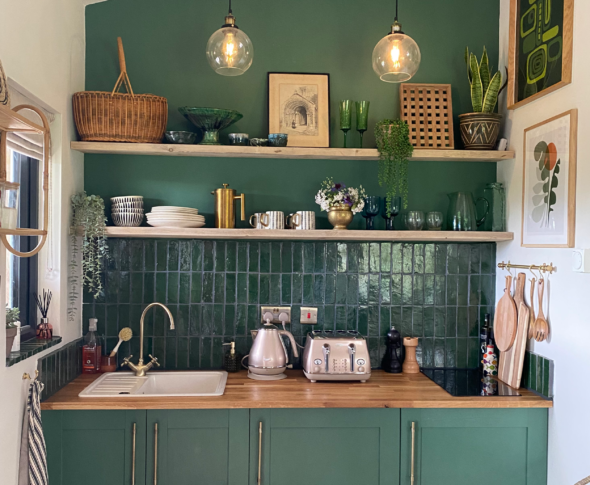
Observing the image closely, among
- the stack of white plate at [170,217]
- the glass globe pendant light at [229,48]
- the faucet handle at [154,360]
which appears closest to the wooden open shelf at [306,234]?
the stack of white plate at [170,217]

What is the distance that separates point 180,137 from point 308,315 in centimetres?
110

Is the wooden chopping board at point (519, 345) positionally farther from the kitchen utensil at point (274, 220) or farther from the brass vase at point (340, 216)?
the kitchen utensil at point (274, 220)

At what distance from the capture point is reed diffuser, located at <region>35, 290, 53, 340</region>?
2314 mm

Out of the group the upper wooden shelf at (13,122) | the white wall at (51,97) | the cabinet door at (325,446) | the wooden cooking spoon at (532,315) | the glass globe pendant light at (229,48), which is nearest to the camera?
the upper wooden shelf at (13,122)

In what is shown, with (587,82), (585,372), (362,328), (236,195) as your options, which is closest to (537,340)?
(585,372)

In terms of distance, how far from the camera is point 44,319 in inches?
92.7

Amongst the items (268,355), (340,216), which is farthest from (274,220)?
(268,355)

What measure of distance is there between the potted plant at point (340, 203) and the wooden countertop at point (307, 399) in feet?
2.56

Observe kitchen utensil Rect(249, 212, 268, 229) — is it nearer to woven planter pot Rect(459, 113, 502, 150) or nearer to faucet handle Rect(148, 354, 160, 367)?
faucet handle Rect(148, 354, 160, 367)

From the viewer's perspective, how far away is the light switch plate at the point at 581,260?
6.57 feet

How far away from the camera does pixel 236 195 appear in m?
2.77

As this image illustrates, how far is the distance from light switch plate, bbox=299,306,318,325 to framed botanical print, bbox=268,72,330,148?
2.78ft

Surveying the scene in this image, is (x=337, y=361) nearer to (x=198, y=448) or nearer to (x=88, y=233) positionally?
(x=198, y=448)

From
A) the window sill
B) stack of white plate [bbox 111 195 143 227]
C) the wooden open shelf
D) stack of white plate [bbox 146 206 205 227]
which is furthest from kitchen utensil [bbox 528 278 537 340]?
the window sill
